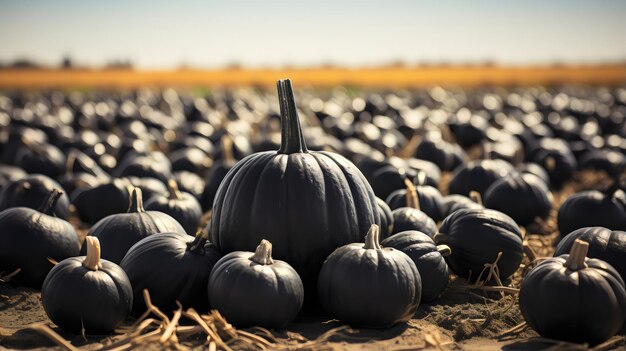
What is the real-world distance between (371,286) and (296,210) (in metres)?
0.83

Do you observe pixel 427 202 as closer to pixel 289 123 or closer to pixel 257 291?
pixel 289 123

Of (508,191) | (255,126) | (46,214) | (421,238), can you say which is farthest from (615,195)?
(255,126)

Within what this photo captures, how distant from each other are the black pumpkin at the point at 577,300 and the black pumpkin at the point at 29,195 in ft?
17.5

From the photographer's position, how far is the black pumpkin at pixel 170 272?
17.5ft

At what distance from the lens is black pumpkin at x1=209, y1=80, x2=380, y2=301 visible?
545 centimetres

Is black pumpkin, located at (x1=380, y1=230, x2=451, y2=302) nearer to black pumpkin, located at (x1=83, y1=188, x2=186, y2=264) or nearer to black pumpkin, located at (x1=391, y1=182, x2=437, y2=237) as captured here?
black pumpkin, located at (x1=391, y1=182, x2=437, y2=237)

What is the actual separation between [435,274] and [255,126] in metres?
12.9

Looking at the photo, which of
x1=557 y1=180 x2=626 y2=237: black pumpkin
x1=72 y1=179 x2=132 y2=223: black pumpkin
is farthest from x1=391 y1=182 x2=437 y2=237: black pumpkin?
x1=72 y1=179 x2=132 y2=223: black pumpkin

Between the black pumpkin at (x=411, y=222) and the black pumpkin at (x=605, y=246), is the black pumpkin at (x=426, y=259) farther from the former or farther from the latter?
the black pumpkin at (x=605, y=246)

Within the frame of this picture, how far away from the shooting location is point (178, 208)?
7.61 m


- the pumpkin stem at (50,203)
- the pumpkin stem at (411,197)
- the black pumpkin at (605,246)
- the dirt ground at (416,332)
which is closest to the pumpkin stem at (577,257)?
the dirt ground at (416,332)

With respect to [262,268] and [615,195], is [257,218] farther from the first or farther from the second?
[615,195]

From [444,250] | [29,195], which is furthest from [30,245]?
[444,250]

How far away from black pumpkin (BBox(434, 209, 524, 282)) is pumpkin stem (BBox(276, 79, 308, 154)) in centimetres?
149
